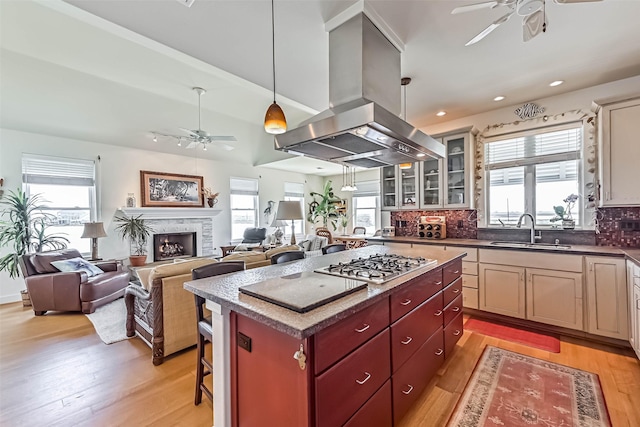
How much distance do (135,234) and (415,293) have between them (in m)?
5.80

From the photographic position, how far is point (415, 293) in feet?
6.23

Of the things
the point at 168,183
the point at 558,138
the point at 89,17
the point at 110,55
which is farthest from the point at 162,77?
the point at 558,138

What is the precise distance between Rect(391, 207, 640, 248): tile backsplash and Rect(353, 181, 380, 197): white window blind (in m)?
3.64

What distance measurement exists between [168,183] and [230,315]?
18.8ft

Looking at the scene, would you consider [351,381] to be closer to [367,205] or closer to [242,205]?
[242,205]

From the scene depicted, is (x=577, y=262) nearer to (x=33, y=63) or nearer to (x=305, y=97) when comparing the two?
(x=305, y=97)

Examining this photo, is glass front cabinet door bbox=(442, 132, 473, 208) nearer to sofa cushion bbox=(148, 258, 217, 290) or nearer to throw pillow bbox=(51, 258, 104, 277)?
sofa cushion bbox=(148, 258, 217, 290)

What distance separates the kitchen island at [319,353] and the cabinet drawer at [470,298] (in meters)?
1.83

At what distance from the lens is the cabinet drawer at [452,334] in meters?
2.45

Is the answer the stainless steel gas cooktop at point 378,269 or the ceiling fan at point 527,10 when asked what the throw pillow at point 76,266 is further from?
the ceiling fan at point 527,10

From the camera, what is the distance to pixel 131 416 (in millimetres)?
1896

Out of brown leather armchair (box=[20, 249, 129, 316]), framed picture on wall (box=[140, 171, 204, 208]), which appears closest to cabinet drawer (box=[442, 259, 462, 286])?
brown leather armchair (box=[20, 249, 129, 316])

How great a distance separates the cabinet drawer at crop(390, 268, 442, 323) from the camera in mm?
1682

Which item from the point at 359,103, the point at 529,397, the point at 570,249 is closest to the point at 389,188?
the point at 570,249
